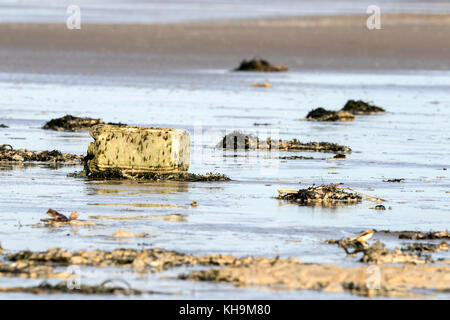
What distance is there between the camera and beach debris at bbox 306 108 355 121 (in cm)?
2586

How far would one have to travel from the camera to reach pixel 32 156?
17922 millimetres

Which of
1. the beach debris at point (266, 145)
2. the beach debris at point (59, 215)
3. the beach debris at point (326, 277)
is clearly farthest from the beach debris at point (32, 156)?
the beach debris at point (326, 277)

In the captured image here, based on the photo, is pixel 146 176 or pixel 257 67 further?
pixel 257 67

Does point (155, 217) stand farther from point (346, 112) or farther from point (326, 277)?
point (346, 112)

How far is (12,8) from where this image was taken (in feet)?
253

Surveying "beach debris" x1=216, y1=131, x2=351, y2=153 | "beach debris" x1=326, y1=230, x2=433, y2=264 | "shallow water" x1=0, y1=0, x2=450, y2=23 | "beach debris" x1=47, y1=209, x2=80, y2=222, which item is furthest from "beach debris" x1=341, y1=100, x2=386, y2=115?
"shallow water" x1=0, y1=0, x2=450, y2=23

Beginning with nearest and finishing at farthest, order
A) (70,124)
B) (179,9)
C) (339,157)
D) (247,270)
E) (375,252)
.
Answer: (247,270), (375,252), (339,157), (70,124), (179,9)

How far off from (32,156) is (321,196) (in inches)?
204

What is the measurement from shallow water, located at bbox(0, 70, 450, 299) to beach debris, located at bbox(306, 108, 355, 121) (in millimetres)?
512

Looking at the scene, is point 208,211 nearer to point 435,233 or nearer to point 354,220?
point 354,220

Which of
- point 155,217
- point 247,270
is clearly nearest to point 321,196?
point 155,217

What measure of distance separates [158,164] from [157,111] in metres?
11.0

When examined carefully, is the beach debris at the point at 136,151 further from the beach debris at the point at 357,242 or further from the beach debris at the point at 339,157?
the beach debris at the point at 357,242
